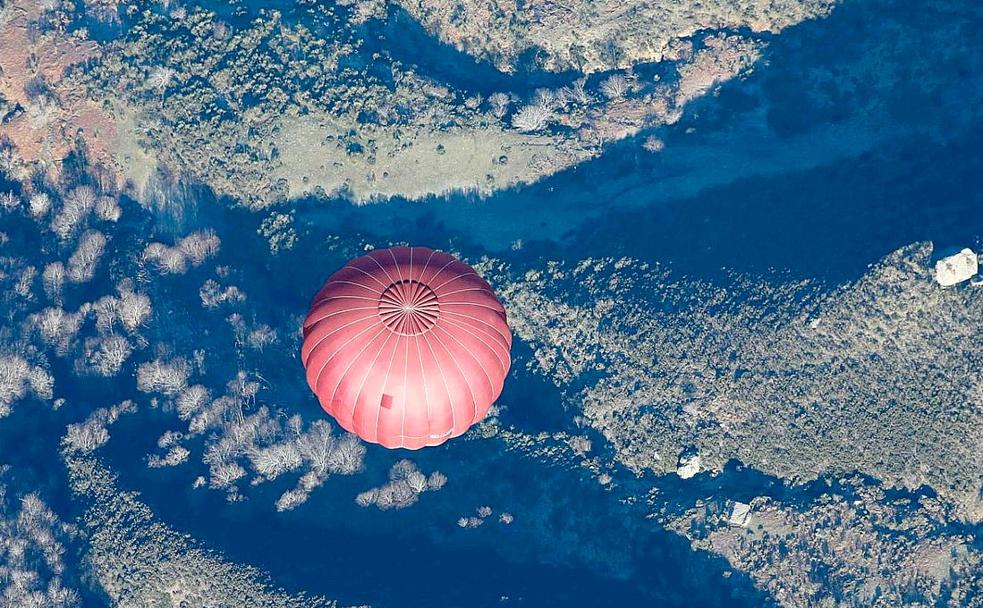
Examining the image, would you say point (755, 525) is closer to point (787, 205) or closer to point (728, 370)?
point (728, 370)

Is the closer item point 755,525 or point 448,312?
point 448,312

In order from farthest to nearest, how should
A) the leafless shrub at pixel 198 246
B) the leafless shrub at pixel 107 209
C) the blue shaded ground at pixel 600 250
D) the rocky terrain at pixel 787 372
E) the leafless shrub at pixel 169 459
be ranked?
1. the leafless shrub at pixel 198 246
2. the leafless shrub at pixel 107 209
3. the leafless shrub at pixel 169 459
4. the blue shaded ground at pixel 600 250
5. the rocky terrain at pixel 787 372

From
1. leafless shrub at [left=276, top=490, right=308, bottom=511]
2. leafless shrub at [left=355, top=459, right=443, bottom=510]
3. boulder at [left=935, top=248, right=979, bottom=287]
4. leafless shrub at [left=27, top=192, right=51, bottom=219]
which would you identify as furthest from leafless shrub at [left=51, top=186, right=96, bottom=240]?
boulder at [left=935, top=248, right=979, bottom=287]

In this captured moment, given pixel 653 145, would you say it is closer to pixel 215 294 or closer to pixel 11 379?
pixel 215 294

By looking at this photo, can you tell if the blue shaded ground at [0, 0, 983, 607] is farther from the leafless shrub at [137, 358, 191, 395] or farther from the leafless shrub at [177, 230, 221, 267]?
the leafless shrub at [137, 358, 191, 395]

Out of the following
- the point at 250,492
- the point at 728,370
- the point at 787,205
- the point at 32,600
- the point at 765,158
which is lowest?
the point at 32,600

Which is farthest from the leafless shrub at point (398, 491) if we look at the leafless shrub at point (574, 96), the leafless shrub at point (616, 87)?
the leafless shrub at point (616, 87)

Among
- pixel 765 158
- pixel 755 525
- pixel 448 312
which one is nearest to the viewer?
pixel 448 312

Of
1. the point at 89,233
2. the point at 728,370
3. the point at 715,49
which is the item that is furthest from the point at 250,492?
the point at 715,49

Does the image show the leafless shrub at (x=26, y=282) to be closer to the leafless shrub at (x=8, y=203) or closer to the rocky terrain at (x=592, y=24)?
the leafless shrub at (x=8, y=203)
